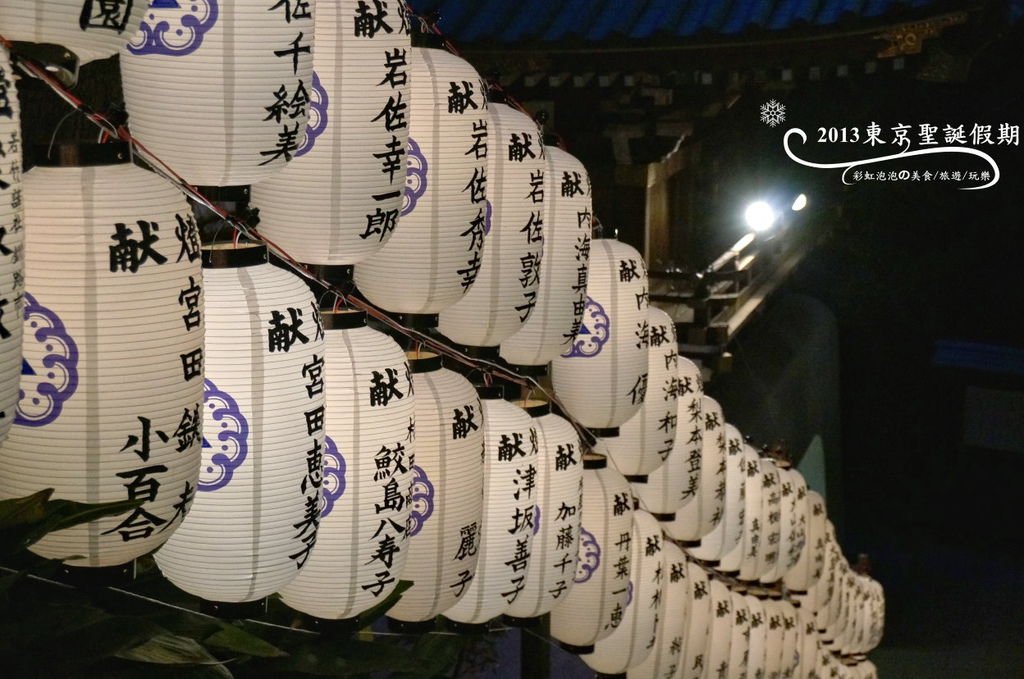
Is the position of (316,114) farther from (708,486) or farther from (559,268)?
(708,486)

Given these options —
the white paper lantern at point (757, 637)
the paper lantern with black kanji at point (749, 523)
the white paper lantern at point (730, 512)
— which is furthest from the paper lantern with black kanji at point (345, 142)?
the white paper lantern at point (757, 637)

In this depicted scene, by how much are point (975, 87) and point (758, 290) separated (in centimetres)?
335

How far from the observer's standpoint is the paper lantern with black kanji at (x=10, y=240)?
6.41 feet

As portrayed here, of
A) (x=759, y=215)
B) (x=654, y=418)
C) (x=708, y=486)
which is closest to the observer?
(x=654, y=418)

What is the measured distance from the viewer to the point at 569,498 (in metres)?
4.46

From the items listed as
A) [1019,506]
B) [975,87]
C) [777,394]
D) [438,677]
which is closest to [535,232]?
[438,677]

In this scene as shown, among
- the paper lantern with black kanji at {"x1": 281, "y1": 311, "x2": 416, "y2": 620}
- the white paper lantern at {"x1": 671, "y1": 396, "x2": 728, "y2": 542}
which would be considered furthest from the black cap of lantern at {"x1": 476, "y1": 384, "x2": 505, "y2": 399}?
the white paper lantern at {"x1": 671, "y1": 396, "x2": 728, "y2": 542}

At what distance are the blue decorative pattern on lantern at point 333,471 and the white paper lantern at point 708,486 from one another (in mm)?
3553

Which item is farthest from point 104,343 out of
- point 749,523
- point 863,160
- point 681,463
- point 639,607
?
point 863,160

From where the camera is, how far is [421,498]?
361 cm

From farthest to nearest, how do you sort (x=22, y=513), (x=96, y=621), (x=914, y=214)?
(x=914, y=214) < (x=96, y=621) < (x=22, y=513)

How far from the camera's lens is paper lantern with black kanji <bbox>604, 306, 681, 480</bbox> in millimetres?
5453

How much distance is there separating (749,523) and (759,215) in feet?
15.6

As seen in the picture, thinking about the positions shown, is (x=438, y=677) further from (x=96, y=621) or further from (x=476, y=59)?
(x=476, y=59)
